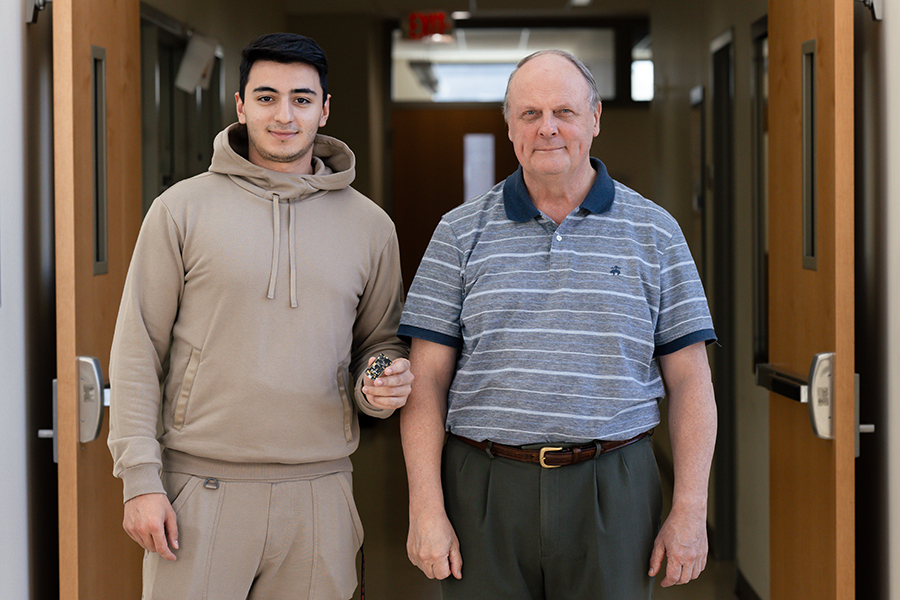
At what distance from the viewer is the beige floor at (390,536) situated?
129 inches

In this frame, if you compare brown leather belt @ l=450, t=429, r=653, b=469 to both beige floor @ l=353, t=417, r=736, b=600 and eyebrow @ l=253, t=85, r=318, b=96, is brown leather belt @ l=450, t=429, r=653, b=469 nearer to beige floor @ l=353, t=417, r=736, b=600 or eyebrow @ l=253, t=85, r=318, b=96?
eyebrow @ l=253, t=85, r=318, b=96

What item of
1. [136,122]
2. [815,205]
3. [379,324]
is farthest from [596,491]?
[136,122]

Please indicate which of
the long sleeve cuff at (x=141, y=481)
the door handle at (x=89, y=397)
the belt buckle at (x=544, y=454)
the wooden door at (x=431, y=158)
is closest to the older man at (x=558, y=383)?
the belt buckle at (x=544, y=454)

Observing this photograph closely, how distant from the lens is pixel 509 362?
1.54 metres

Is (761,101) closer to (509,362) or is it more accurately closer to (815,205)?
(815,205)

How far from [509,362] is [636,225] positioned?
0.33 meters

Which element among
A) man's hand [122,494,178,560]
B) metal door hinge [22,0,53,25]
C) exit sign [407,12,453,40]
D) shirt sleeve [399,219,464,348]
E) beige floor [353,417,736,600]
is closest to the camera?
man's hand [122,494,178,560]

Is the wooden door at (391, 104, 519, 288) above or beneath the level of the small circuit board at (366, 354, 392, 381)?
above

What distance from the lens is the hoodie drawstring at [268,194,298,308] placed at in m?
1.55

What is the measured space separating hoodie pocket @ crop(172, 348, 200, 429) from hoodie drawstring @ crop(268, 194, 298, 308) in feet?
0.56

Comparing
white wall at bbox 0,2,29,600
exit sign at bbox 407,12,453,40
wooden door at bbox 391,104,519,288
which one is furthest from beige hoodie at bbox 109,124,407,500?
wooden door at bbox 391,104,519,288

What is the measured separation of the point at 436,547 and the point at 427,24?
11.7 feet

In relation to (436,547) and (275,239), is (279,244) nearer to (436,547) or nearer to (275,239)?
(275,239)

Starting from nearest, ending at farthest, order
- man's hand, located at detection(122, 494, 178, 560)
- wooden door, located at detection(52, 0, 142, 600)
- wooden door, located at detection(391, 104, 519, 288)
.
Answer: man's hand, located at detection(122, 494, 178, 560) < wooden door, located at detection(52, 0, 142, 600) < wooden door, located at detection(391, 104, 519, 288)
